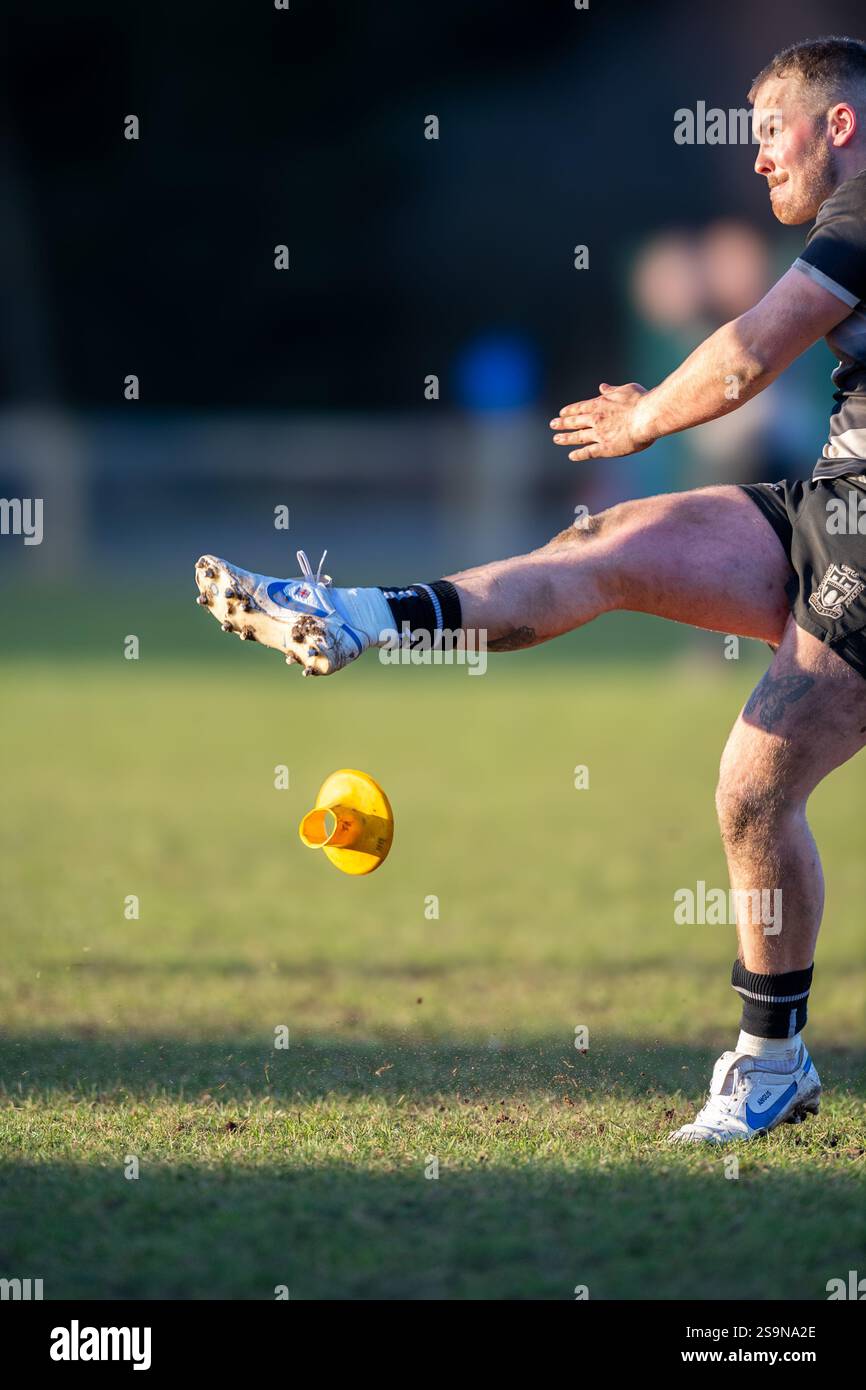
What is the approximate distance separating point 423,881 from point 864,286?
5.38 metres

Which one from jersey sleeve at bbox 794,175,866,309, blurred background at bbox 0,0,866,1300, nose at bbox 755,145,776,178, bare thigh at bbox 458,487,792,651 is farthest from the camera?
nose at bbox 755,145,776,178

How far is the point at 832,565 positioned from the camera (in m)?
4.09

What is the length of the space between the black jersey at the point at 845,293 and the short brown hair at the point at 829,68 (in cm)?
27

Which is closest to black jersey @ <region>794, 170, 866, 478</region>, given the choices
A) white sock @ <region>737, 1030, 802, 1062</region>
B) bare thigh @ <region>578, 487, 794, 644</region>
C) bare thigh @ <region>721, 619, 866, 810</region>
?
bare thigh @ <region>578, 487, 794, 644</region>

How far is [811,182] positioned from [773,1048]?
6.99ft

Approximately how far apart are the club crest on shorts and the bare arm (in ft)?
1.50

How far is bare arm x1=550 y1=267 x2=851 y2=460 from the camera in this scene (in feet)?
12.9

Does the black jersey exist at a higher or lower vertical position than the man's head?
lower

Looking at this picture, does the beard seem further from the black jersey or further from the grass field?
the grass field

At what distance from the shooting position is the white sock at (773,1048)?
14.2 ft

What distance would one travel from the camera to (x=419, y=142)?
3384cm

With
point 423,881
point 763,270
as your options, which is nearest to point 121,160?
point 763,270

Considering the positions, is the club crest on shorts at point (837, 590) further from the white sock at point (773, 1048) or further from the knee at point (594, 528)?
the white sock at point (773, 1048)

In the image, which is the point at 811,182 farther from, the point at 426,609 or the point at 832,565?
the point at 426,609
